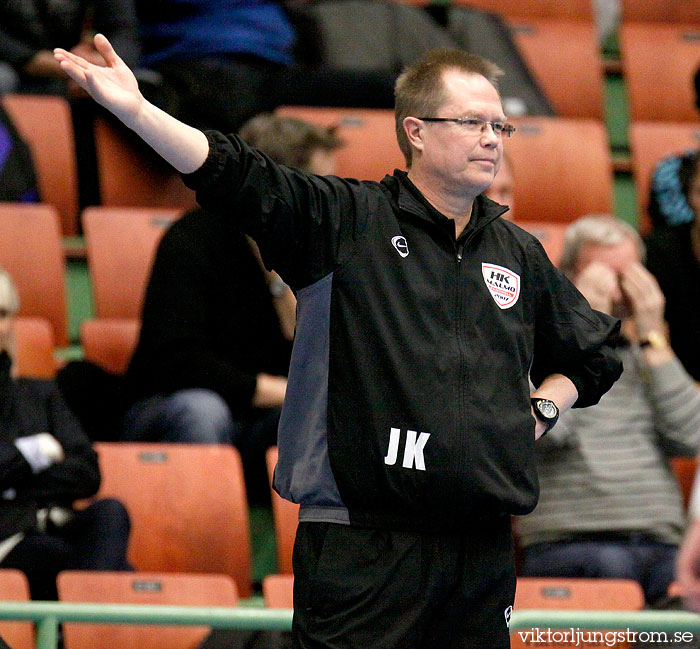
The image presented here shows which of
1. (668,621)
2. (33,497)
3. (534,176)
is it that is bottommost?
(668,621)

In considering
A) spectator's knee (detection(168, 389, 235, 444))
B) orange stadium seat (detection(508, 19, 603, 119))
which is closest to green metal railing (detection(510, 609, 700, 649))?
spectator's knee (detection(168, 389, 235, 444))

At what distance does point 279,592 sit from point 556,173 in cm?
251

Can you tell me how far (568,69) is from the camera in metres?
5.39

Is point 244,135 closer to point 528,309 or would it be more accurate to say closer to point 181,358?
point 181,358

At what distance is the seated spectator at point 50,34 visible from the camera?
4.14 meters

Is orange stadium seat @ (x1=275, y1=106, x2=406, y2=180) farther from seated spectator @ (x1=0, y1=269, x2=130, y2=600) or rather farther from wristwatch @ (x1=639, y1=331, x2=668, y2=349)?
seated spectator @ (x1=0, y1=269, x2=130, y2=600)

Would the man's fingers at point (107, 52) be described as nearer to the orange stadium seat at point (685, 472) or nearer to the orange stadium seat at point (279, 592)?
the orange stadium seat at point (279, 592)

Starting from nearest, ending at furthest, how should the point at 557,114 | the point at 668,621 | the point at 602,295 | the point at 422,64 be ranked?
the point at 422,64, the point at 668,621, the point at 602,295, the point at 557,114

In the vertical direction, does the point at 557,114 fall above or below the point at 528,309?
above

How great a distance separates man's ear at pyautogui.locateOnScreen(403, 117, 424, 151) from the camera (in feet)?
6.53

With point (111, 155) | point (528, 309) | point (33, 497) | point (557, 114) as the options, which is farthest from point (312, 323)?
point (557, 114)

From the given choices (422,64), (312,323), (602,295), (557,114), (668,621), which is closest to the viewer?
(312,323)

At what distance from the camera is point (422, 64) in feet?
6.72

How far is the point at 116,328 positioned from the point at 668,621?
2.05m
